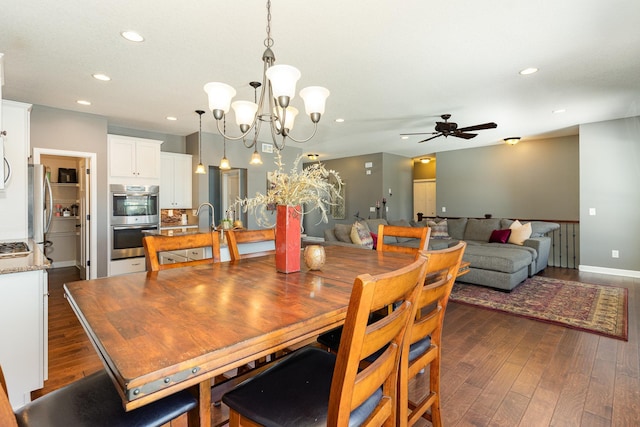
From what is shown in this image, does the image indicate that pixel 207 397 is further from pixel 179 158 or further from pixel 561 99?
pixel 179 158

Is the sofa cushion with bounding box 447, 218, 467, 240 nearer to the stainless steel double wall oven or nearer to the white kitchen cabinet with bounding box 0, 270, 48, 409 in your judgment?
the stainless steel double wall oven

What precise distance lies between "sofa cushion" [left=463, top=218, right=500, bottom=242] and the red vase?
5.50 meters

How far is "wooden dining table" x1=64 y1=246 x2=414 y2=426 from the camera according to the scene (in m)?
0.71

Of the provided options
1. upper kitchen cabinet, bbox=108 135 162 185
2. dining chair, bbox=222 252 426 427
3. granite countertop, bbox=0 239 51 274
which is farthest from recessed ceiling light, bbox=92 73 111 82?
dining chair, bbox=222 252 426 427

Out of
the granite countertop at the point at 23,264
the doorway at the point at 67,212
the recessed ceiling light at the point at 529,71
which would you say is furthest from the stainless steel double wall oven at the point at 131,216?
the recessed ceiling light at the point at 529,71

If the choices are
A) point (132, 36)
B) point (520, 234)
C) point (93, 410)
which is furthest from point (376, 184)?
point (93, 410)

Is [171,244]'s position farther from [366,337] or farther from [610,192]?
[610,192]

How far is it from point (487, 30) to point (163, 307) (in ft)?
9.49

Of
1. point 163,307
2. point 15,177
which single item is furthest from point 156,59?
point 163,307

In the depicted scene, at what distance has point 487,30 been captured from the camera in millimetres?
2475

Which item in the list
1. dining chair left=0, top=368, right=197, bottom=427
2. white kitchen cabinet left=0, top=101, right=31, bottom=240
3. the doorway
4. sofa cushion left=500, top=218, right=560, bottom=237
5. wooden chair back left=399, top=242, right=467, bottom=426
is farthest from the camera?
sofa cushion left=500, top=218, right=560, bottom=237

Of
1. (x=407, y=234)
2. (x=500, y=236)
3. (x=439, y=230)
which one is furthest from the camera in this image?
(x=439, y=230)

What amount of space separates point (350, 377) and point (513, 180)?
7556mm

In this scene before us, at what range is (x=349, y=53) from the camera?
2.86 meters
